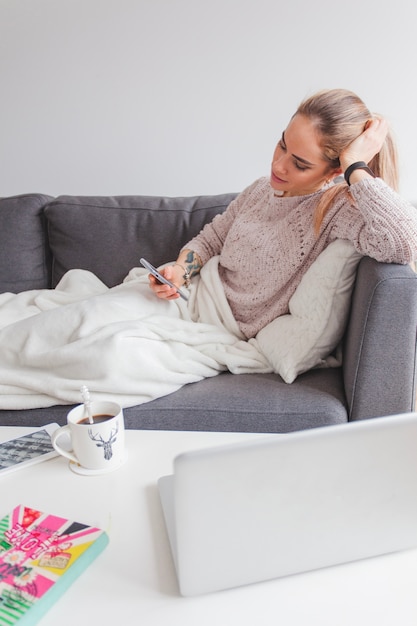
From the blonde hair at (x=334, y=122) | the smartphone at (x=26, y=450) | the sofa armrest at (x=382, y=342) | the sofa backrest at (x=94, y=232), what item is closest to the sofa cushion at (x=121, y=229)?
the sofa backrest at (x=94, y=232)

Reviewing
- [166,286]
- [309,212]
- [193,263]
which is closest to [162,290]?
[166,286]

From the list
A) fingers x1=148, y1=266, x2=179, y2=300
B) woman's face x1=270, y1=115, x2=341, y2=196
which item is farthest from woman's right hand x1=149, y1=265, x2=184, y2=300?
woman's face x1=270, y1=115, x2=341, y2=196

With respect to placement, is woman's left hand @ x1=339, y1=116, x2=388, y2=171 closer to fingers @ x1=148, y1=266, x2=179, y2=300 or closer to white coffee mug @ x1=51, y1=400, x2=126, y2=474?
fingers @ x1=148, y1=266, x2=179, y2=300

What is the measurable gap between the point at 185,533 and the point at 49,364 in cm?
80

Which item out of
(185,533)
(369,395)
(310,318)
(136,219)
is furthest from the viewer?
(136,219)

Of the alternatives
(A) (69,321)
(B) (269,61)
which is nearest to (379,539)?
(A) (69,321)

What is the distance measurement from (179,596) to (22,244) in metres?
1.56

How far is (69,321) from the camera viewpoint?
52.6 inches

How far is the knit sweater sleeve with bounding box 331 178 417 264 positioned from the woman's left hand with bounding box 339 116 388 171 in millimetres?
108

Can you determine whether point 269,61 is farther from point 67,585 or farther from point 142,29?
point 67,585

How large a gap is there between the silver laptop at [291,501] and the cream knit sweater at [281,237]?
2.46 ft

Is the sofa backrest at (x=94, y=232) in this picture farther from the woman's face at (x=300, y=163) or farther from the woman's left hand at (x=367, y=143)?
the woman's left hand at (x=367, y=143)

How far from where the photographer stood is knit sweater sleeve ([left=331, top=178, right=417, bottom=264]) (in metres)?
1.20

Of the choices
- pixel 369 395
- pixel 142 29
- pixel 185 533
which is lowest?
pixel 369 395
